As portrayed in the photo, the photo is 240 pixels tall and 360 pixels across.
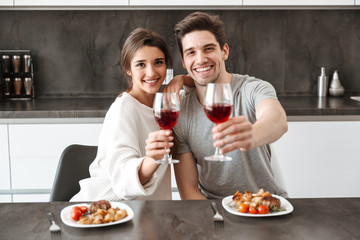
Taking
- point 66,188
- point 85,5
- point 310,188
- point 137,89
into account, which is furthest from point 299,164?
point 85,5

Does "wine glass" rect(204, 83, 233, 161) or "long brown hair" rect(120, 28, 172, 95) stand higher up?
"long brown hair" rect(120, 28, 172, 95)

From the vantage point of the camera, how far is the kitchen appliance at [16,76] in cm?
325

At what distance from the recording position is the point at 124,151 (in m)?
1.58

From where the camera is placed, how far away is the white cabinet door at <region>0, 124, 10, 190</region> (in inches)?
108

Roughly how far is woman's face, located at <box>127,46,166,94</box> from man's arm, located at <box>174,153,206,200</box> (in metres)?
0.32

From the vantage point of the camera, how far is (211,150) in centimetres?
188

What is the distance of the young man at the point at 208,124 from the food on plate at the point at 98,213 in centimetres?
64

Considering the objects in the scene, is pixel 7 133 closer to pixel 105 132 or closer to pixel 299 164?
pixel 105 132

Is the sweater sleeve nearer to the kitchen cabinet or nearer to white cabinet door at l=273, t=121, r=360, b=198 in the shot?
the kitchen cabinet

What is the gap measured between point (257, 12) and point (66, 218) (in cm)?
256

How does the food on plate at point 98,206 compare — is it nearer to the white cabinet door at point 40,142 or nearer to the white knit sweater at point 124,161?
the white knit sweater at point 124,161
